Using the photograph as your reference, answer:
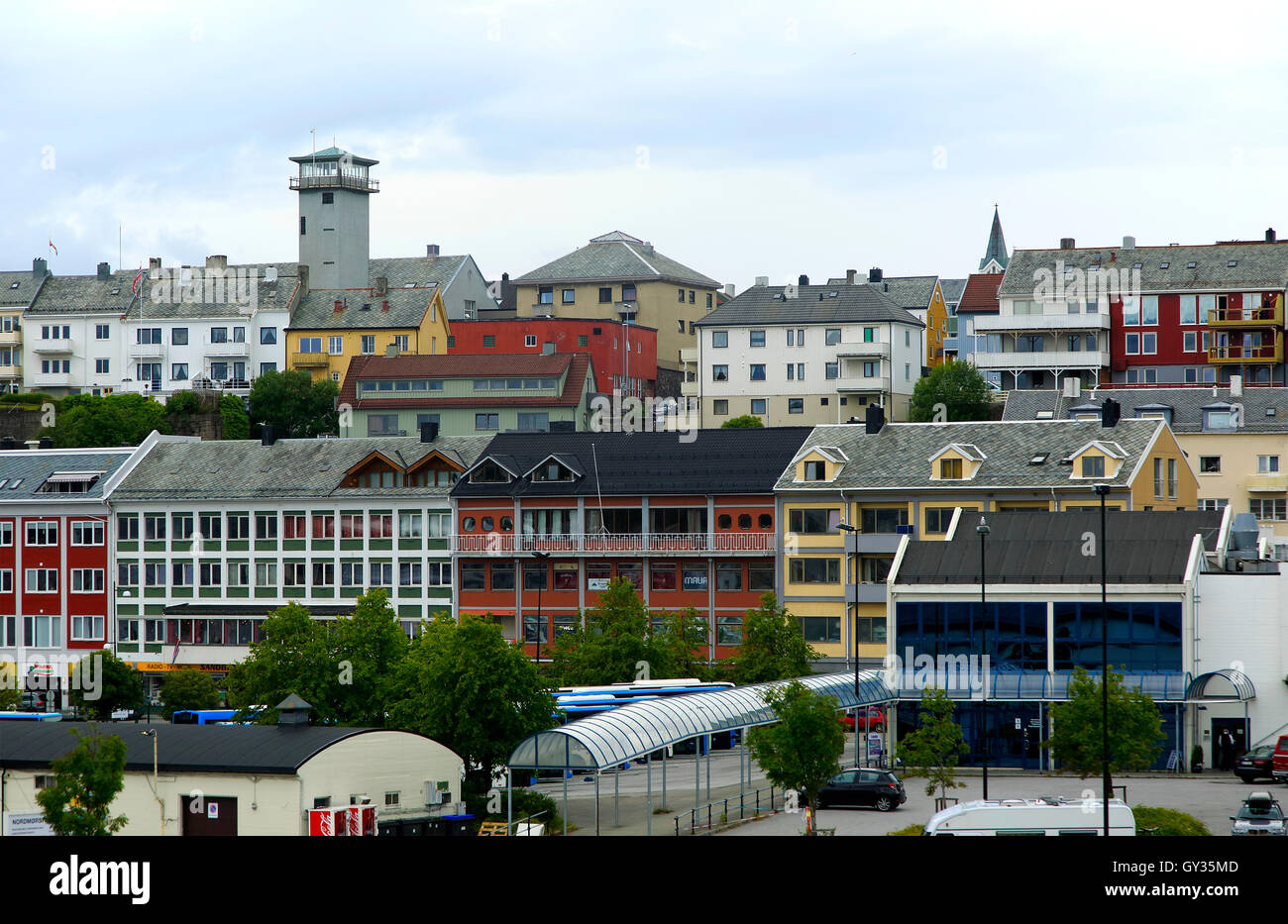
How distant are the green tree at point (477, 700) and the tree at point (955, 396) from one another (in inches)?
2213

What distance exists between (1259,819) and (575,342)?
8497cm

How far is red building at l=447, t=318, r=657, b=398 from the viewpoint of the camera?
123m

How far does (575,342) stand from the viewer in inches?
4855

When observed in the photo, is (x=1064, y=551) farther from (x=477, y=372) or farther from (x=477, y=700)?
(x=477, y=372)

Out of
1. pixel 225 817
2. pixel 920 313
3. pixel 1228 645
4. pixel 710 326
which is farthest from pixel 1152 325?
pixel 225 817

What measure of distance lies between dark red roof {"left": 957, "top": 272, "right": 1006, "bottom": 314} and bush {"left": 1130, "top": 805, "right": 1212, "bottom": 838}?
272 ft

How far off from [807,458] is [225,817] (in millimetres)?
41655

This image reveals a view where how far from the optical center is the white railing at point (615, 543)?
8488 cm

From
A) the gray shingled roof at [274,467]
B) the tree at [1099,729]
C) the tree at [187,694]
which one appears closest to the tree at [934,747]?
the tree at [1099,729]

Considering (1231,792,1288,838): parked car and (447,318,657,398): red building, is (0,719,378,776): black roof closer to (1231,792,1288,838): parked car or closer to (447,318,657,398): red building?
(1231,792,1288,838): parked car

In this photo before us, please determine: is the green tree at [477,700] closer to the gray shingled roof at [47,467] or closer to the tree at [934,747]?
the tree at [934,747]

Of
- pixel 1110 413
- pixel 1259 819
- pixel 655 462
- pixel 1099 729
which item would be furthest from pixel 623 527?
pixel 1259 819

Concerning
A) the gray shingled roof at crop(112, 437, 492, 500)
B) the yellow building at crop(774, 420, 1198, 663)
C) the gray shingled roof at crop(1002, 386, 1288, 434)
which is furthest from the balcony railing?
the gray shingled roof at crop(1002, 386, 1288, 434)
